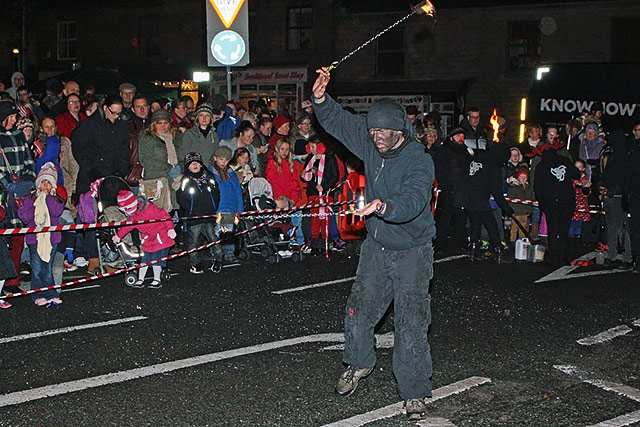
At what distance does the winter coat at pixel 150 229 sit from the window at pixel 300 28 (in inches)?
921

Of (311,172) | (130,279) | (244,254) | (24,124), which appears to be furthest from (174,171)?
(24,124)

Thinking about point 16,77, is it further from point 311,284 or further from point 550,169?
point 550,169

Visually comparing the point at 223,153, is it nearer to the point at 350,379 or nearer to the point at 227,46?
the point at 227,46

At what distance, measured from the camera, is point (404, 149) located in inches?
226

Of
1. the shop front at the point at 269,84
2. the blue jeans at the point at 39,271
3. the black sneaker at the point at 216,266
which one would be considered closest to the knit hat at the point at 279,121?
the black sneaker at the point at 216,266

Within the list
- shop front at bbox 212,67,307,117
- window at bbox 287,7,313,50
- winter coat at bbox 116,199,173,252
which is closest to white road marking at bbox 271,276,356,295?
winter coat at bbox 116,199,173,252

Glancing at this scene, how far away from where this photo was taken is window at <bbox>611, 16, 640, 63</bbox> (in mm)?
28375

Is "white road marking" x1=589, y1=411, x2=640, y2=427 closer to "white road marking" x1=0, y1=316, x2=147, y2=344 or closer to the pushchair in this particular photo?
"white road marking" x1=0, y1=316, x2=147, y2=344

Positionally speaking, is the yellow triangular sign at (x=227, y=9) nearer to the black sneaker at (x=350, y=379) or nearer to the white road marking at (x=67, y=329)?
the white road marking at (x=67, y=329)

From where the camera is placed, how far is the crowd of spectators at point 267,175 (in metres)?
10.9

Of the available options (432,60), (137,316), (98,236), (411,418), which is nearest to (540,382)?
(411,418)

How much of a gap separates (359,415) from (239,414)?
32.1 inches

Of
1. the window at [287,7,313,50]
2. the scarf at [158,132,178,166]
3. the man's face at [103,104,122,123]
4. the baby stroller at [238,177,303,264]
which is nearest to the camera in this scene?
the man's face at [103,104,122,123]

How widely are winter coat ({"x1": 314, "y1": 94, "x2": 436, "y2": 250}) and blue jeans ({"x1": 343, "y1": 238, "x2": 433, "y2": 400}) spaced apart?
10cm
